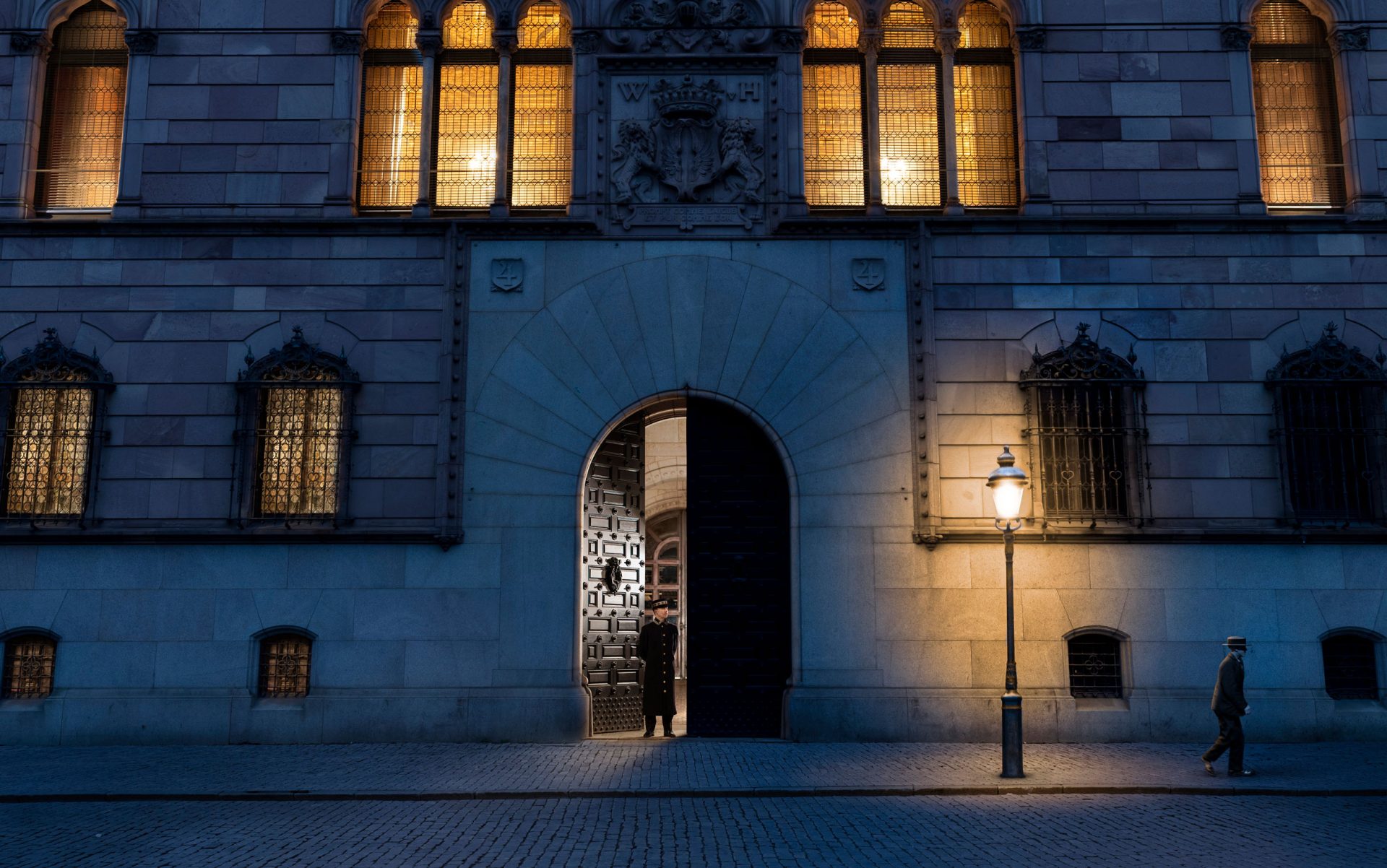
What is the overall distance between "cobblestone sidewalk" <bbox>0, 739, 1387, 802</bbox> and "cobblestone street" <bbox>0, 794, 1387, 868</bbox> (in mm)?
314

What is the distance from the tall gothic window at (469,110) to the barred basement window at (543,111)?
13 millimetres

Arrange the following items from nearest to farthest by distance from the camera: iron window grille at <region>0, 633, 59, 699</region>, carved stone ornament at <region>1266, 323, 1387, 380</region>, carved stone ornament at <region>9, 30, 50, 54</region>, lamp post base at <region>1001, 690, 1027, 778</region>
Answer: lamp post base at <region>1001, 690, 1027, 778</region> → iron window grille at <region>0, 633, 59, 699</region> → carved stone ornament at <region>1266, 323, 1387, 380</region> → carved stone ornament at <region>9, 30, 50, 54</region>

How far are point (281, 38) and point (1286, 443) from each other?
60.3 feet

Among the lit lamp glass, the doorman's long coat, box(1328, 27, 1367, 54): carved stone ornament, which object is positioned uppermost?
box(1328, 27, 1367, 54): carved stone ornament

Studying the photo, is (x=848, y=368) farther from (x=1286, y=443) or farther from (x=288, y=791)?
(x=288, y=791)

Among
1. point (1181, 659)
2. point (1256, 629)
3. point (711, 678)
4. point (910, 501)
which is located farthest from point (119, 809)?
point (1256, 629)

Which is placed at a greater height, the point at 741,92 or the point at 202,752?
the point at 741,92

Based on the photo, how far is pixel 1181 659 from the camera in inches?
669

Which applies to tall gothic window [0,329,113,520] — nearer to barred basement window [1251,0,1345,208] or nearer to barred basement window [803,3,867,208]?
barred basement window [803,3,867,208]

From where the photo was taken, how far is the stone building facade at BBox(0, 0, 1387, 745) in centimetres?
1709

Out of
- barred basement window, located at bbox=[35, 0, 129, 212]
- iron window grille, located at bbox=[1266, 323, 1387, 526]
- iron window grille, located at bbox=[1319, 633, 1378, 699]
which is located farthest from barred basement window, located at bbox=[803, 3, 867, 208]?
barred basement window, located at bbox=[35, 0, 129, 212]

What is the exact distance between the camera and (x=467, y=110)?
1911cm

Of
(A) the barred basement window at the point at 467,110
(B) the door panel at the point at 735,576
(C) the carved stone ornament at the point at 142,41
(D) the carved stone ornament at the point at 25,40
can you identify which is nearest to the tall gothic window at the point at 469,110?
(A) the barred basement window at the point at 467,110

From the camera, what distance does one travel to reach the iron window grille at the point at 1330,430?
17500 mm
